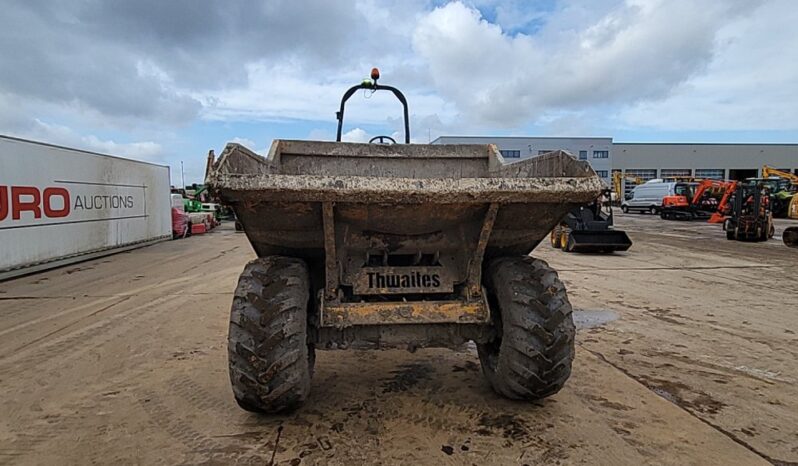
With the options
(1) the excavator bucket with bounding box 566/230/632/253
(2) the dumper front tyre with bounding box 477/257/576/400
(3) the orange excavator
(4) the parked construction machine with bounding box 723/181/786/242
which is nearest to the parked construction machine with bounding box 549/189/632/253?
(1) the excavator bucket with bounding box 566/230/632/253

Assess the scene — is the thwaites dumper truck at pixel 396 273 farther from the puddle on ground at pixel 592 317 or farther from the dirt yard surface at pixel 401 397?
the puddle on ground at pixel 592 317

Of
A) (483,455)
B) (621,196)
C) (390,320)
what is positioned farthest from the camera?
(621,196)

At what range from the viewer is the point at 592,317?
5.48 metres

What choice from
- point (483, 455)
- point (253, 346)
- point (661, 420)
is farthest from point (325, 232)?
point (661, 420)

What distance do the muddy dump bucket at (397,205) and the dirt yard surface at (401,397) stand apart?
2.98ft

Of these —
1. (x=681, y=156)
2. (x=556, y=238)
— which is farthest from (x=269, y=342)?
(x=681, y=156)

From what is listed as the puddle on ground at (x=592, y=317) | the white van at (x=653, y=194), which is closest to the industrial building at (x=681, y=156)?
the white van at (x=653, y=194)

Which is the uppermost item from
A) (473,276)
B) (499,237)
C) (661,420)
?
(499,237)

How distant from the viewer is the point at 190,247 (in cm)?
1312

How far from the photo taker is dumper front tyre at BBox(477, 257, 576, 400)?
2803 millimetres

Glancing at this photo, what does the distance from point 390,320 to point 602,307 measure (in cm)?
402

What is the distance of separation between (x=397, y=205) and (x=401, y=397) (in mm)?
1422

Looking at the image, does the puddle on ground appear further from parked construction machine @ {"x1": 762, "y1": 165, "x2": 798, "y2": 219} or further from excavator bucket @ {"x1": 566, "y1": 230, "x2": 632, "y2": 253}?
parked construction machine @ {"x1": 762, "y1": 165, "x2": 798, "y2": 219}

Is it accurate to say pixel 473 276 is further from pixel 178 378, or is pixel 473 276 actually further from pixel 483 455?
pixel 178 378
